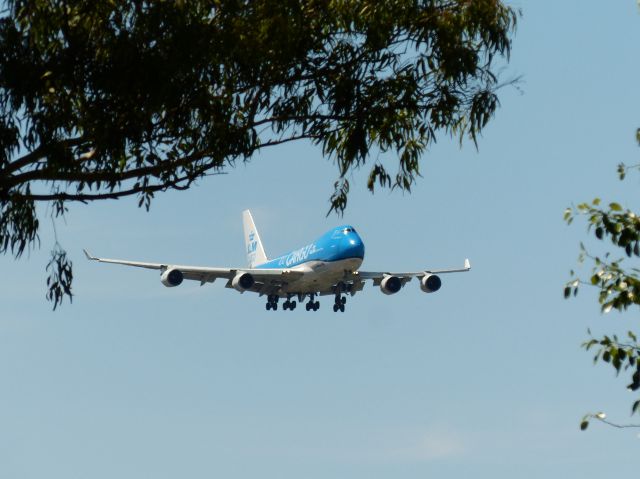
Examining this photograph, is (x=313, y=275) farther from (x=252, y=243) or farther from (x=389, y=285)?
(x=252, y=243)

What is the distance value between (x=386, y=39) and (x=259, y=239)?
5929 centimetres

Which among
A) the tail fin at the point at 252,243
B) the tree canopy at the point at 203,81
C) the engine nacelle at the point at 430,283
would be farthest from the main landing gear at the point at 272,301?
the tree canopy at the point at 203,81

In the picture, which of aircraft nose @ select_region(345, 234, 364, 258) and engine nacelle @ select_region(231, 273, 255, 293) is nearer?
aircraft nose @ select_region(345, 234, 364, 258)

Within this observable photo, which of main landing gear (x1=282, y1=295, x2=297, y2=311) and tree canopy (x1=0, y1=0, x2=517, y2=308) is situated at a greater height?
main landing gear (x1=282, y1=295, x2=297, y2=311)

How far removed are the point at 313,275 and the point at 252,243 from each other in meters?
27.0

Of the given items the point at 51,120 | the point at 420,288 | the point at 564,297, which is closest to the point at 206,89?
the point at 51,120

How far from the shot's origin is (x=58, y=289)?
576 inches

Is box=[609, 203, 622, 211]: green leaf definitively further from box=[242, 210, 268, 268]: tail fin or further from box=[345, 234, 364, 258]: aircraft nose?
box=[242, 210, 268, 268]: tail fin

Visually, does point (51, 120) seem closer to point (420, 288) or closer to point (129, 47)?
point (129, 47)

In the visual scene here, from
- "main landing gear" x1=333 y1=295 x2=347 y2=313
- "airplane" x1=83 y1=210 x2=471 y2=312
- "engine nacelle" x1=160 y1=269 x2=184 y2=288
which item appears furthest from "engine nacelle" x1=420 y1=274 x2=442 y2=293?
"engine nacelle" x1=160 y1=269 x2=184 y2=288

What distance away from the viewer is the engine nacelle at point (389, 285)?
5191cm

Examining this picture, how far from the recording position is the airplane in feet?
159

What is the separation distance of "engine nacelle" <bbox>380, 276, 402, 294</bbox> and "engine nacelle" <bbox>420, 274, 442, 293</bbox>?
4.04 ft

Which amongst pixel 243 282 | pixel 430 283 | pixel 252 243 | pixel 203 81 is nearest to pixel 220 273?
pixel 243 282
